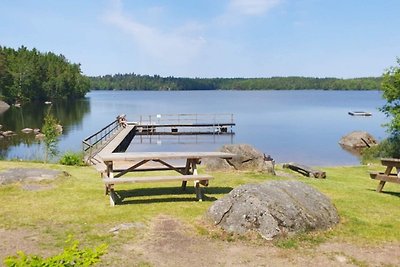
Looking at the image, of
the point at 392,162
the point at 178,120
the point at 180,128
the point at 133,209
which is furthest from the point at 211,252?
the point at 180,128

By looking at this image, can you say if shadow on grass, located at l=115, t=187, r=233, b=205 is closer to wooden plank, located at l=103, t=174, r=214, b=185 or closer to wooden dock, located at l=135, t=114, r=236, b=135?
wooden plank, located at l=103, t=174, r=214, b=185

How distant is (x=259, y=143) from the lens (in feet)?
141

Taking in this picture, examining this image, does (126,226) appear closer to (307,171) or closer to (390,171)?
(390,171)

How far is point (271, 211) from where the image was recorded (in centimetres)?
780

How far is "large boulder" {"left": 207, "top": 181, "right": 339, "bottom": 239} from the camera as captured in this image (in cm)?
771

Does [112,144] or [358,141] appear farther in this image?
[358,141]

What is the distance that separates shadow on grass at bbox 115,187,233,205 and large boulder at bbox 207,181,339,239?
7.47 feet

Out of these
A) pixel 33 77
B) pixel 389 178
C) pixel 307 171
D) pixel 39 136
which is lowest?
pixel 39 136

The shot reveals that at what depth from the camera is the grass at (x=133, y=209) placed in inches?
308

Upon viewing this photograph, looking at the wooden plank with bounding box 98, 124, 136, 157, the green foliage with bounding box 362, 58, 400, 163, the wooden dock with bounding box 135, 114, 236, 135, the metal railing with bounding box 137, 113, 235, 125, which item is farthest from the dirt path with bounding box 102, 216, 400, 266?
the metal railing with bounding box 137, 113, 235, 125

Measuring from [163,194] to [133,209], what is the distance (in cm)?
169

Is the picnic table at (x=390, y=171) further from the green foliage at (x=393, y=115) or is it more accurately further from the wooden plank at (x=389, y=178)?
the green foliage at (x=393, y=115)

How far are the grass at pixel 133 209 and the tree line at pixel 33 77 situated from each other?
84889 mm

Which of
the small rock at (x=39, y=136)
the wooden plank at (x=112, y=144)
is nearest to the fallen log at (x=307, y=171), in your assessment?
the wooden plank at (x=112, y=144)
